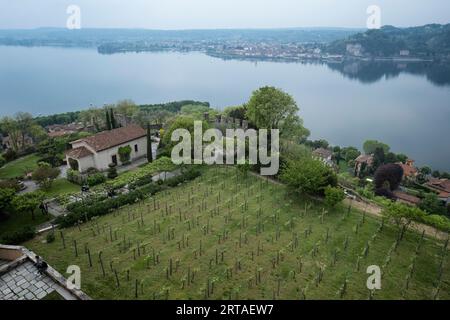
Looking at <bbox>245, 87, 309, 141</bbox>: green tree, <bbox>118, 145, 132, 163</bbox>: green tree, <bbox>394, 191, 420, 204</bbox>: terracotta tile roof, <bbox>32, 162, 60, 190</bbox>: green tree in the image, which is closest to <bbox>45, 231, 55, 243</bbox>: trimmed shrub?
<bbox>32, 162, 60, 190</bbox>: green tree

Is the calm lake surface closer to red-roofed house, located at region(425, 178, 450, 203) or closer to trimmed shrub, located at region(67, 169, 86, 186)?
red-roofed house, located at region(425, 178, 450, 203)

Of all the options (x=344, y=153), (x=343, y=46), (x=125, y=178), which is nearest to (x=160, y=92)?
(x=344, y=153)

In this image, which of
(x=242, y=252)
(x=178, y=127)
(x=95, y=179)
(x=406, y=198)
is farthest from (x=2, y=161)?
(x=406, y=198)

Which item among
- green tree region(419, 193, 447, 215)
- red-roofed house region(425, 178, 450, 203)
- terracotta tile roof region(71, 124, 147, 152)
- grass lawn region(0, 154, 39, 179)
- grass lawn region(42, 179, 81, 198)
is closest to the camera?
grass lawn region(42, 179, 81, 198)

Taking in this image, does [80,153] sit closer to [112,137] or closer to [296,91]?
[112,137]

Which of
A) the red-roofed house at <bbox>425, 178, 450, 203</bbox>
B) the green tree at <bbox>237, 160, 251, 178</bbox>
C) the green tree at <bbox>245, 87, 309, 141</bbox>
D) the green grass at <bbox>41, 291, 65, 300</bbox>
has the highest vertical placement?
the green tree at <bbox>245, 87, 309, 141</bbox>

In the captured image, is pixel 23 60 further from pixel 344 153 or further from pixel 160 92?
pixel 344 153
